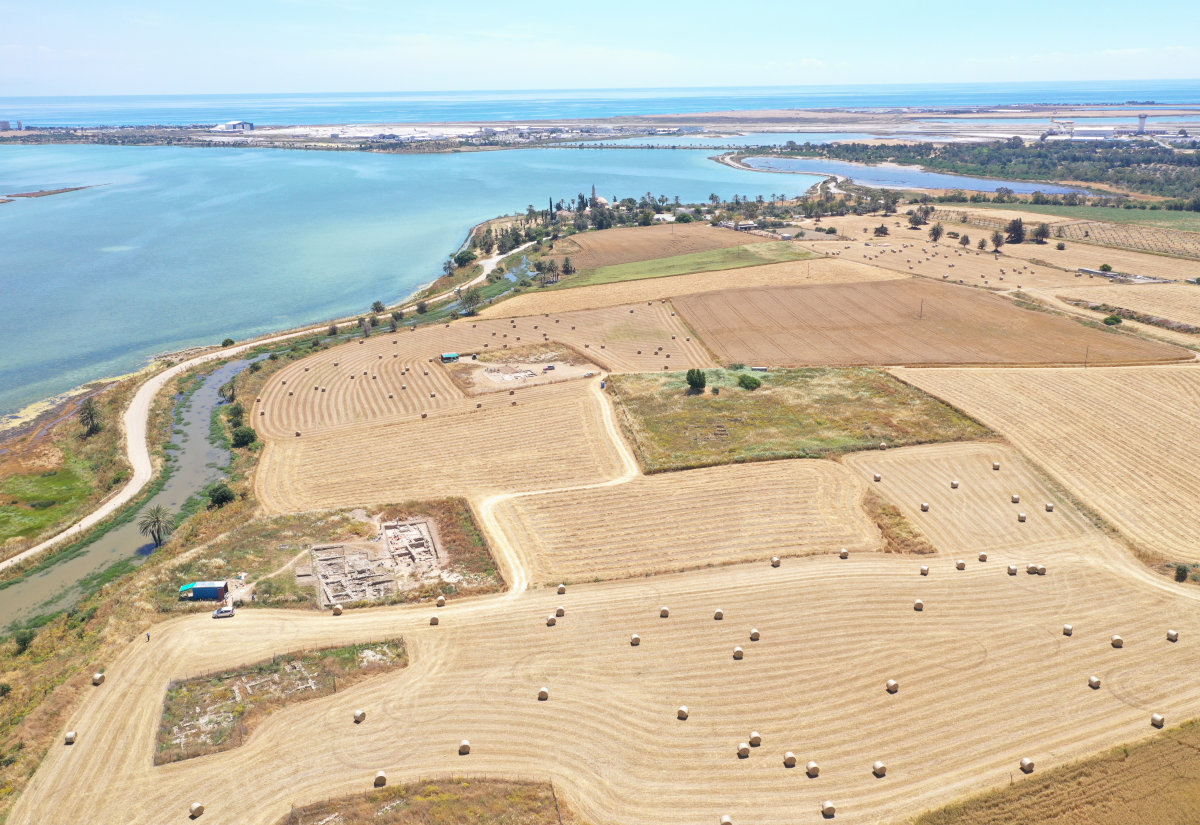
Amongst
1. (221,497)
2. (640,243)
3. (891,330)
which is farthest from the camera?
(640,243)

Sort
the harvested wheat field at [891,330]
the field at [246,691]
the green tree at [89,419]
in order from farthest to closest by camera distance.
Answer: the harvested wheat field at [891,330], the green tree at [89,419], the field at [246,691]

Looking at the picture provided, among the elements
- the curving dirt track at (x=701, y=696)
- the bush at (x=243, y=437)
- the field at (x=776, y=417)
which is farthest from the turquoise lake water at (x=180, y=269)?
the field at (x=776, y=417)

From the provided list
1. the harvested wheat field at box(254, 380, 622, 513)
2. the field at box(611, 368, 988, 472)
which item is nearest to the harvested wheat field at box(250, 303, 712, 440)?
the harvested wheat field at box(254, 380, 622, 513)

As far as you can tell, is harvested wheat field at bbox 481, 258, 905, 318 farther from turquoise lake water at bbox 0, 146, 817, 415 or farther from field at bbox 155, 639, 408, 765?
field at bbox 155, 639, 408, 765

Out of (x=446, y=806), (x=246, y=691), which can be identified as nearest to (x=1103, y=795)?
(x=446, y=806)

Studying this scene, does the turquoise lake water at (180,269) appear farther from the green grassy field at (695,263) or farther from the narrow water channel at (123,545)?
the green grassy field at (695,263)

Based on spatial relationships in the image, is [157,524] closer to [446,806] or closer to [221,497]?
[221,497]
